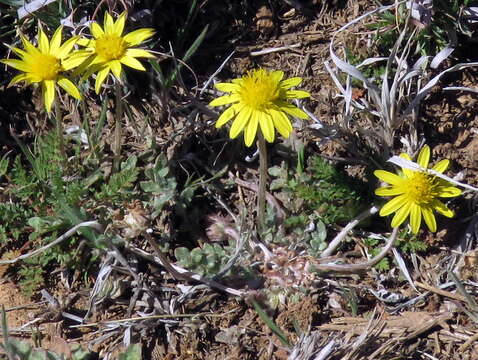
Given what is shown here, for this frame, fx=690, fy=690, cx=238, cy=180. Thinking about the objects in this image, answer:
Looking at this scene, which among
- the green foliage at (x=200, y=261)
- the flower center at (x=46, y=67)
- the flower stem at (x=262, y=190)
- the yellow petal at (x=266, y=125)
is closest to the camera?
the yellow petal at (x=266, y=125)

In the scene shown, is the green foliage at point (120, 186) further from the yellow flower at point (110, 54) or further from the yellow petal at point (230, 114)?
the yellow petal at point (230, 114)

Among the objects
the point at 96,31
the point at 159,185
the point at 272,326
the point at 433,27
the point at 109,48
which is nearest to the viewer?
the point at 272,326

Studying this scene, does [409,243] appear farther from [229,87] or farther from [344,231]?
[229,87]

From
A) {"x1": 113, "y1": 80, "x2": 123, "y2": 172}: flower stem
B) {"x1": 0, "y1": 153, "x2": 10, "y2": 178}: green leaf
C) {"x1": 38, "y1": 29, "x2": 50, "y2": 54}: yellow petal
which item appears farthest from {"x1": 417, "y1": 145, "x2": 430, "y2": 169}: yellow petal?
{"x1": 0, "y1": 153, "x2": 10, "y2": 178}: green leaf

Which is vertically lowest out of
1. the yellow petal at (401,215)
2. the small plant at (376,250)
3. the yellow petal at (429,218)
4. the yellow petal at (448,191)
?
the small plant at (376,250)

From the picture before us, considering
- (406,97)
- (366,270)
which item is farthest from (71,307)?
(406,97)

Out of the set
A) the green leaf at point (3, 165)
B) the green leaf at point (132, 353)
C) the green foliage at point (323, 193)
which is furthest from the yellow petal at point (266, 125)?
the green leaf at point (3, 165)

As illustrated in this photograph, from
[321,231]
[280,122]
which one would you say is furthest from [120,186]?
[321,231]
